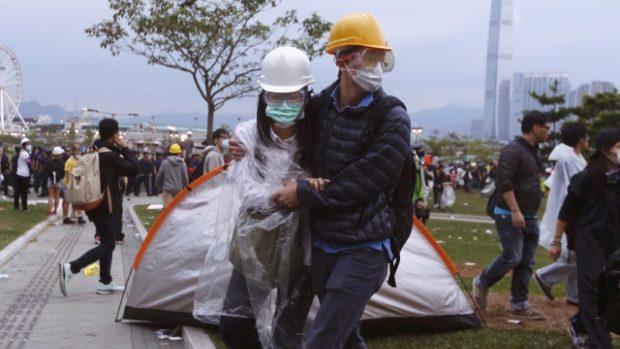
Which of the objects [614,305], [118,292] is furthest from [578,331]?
[118,292]

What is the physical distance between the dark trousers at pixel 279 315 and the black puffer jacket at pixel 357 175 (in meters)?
0.46

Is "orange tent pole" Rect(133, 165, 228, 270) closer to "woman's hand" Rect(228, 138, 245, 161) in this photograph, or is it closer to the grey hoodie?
"woman's hand" Rect(228, 138, 245, 161)

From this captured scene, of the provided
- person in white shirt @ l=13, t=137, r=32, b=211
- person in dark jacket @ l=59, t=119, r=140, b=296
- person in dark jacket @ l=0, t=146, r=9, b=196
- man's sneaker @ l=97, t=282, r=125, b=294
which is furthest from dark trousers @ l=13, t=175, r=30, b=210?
person in dark jacket @ l=59, t=119, r=140, b=296

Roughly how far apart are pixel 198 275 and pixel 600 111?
39852 millimetres

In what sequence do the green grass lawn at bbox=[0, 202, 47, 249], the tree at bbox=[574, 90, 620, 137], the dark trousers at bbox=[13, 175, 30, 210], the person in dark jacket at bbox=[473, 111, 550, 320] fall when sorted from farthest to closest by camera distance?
the tree at bbox=[574, 90, 620, 137] < the dark trousers at bbox=[13, 175, 30, 210] < the green grass lawn at bbox=[0, 202, 47, 249] < the person in dark jacket at bbox=[473, 111, 550, 320]

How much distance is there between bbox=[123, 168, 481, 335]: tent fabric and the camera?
19.2 feet

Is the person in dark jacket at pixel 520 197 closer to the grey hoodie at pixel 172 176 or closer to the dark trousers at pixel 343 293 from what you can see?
the dark trousers at pixel 343 293

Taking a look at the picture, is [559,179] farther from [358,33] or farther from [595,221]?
[358,33]

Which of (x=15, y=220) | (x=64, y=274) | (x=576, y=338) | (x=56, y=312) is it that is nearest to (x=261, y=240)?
(x=576, y=338)

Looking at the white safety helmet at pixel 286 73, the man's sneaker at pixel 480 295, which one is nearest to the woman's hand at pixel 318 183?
the white safety helmet at pixel 286 73

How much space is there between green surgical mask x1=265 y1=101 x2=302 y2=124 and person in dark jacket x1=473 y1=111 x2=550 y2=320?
330 centimetres

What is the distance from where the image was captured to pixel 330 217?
11.2ft

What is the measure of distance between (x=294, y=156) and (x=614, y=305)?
2.37 metres

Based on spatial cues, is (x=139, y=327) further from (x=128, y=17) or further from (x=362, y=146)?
(x=128, y=17)
